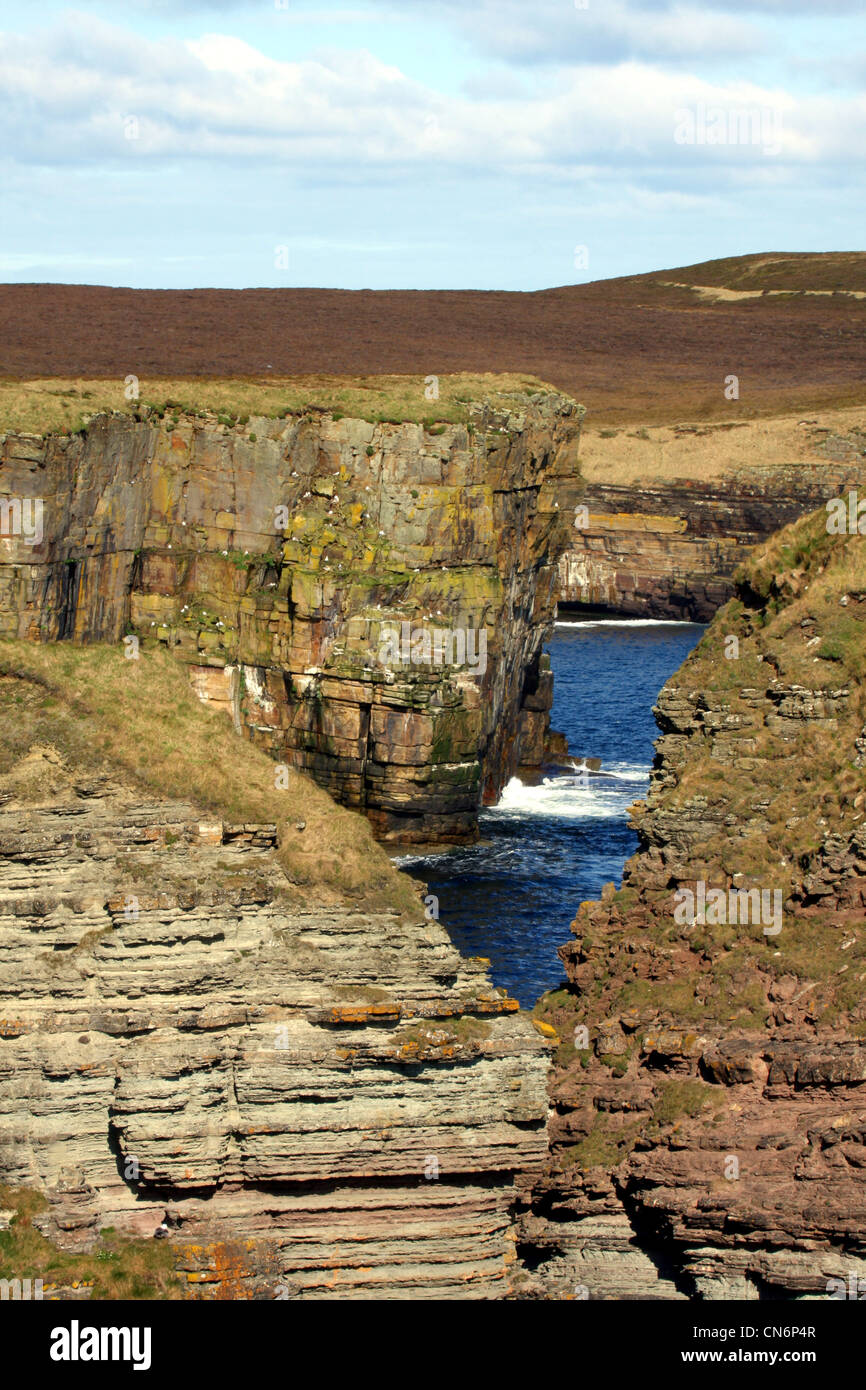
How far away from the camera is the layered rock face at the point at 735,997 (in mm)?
36688

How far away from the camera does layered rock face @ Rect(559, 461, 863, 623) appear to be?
559 feet

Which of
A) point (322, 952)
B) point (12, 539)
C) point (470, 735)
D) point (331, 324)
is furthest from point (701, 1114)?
point (331, 324)

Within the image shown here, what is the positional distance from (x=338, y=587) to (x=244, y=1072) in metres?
54.3

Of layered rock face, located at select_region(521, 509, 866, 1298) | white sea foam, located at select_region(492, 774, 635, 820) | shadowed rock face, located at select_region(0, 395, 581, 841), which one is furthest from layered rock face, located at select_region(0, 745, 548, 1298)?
white sea foam, located at select_region(492, 774, 635, 820)

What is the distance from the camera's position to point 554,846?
8688cm

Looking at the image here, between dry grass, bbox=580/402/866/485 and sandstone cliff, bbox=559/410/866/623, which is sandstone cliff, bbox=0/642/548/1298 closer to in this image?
sandstone cliff, bbox=559/410/866/623

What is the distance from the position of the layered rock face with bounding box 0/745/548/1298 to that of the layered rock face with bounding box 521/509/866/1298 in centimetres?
207

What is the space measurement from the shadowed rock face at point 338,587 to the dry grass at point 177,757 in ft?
142

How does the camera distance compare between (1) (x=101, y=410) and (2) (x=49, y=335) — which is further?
(2) (x=49, y=335)

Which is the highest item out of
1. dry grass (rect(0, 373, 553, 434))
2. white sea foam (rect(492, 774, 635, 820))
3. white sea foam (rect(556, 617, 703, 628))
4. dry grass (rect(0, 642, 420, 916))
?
dry grass (rect(0, 373, 553, 434))

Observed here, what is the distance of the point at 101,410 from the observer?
8412 cm
